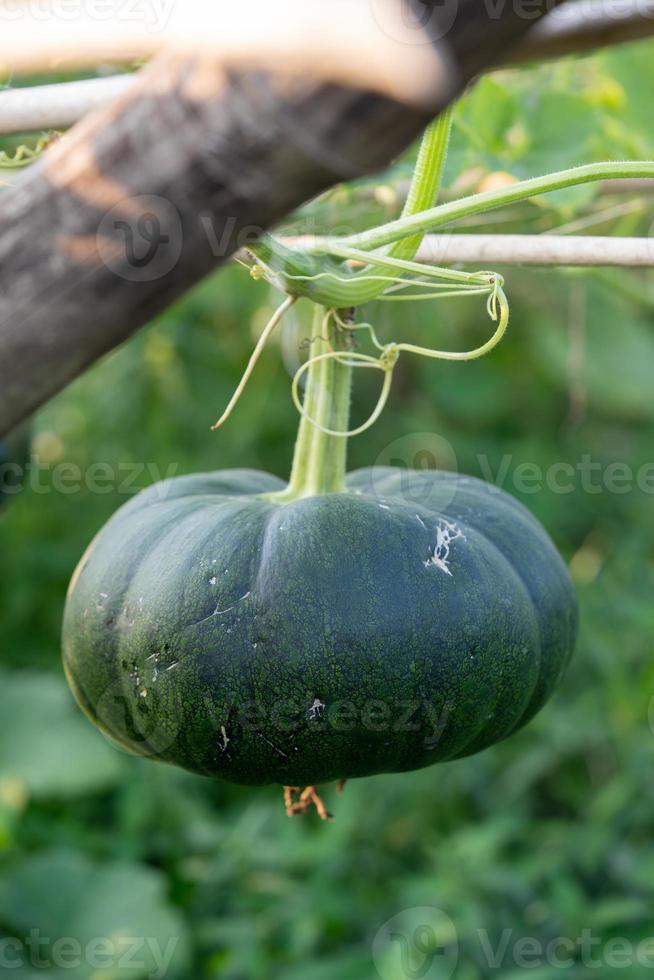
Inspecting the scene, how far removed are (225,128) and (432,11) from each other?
0.10 m

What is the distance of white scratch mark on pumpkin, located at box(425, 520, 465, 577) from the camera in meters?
1.10

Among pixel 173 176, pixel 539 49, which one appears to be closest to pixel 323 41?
pixel 173 176

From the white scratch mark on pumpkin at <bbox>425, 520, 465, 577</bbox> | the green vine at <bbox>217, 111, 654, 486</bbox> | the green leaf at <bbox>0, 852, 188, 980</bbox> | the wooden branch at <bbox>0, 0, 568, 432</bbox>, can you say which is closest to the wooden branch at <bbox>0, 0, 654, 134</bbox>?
the green vine at <bbox>217, 111, 654, 486</bbox>

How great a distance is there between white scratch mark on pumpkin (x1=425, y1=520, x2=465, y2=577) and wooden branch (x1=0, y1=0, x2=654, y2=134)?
47 centimetres

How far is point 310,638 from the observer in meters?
1.04

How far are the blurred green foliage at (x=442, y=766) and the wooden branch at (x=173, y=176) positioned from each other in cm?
96

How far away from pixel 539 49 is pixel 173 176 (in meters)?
0.81

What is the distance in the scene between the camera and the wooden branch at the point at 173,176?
0.48 meters

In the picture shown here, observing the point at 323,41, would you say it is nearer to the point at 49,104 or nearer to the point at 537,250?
the point at 537,250

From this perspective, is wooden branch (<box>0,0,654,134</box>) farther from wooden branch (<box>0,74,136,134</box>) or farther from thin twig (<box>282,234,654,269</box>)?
thin twig (<box>282,234,654,269</box>)

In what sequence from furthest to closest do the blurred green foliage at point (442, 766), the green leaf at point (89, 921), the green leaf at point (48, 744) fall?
the green leaf at point (48, 744) → the green leaf at point (89, 921) → the blurred green foliage at point (442, 766)

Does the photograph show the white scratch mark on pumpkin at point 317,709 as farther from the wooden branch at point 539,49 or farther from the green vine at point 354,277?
the wooden branch at point 539,49

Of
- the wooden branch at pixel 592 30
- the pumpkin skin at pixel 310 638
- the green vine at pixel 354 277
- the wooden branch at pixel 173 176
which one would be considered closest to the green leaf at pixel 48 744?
the pumpkin skin at pixel 310 638

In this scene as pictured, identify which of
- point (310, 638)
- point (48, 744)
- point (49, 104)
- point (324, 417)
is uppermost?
point (49, 104)
